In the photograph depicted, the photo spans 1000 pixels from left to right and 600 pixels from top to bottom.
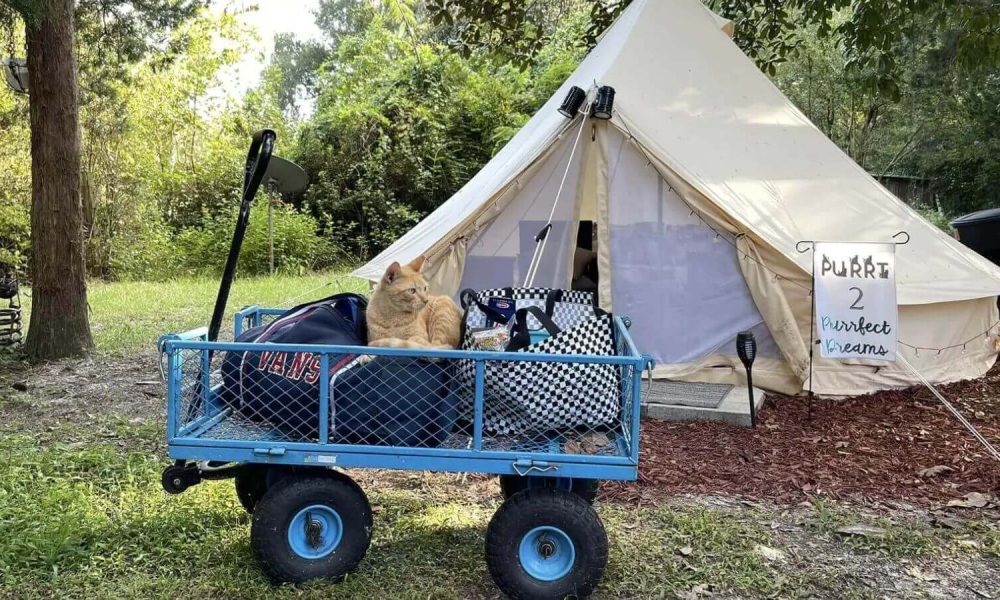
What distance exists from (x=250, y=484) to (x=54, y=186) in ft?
14.6

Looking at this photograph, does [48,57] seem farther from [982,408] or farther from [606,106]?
[982,408]

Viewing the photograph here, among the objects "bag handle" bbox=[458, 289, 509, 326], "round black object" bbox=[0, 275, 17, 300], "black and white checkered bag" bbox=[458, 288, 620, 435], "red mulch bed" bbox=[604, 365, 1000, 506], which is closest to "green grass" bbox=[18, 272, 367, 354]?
"round black object" bbox=[0, 275, 17, 300]

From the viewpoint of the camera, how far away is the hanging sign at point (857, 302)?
15.7 feet

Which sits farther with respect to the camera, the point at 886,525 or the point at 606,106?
the point at 606,106

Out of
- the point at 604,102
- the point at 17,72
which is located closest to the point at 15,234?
the point at 17,72

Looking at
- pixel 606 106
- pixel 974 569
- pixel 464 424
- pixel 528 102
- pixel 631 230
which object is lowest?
pixel 974 569

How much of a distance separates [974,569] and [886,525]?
440 millimetres

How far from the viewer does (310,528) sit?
2.76m

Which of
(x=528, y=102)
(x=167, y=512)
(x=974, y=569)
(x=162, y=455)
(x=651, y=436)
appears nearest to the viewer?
(x=974, y=569)

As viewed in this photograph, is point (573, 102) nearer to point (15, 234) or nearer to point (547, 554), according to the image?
point (547, 554)

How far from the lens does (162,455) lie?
426 cm

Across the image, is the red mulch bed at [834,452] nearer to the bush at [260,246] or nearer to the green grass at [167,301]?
the green grass at [167,301]

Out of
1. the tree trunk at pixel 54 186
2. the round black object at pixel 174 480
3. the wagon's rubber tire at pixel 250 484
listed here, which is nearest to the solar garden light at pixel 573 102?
the wagon's rubber tire at pixel 250 484

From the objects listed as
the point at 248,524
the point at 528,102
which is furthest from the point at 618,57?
the point at 528,102
